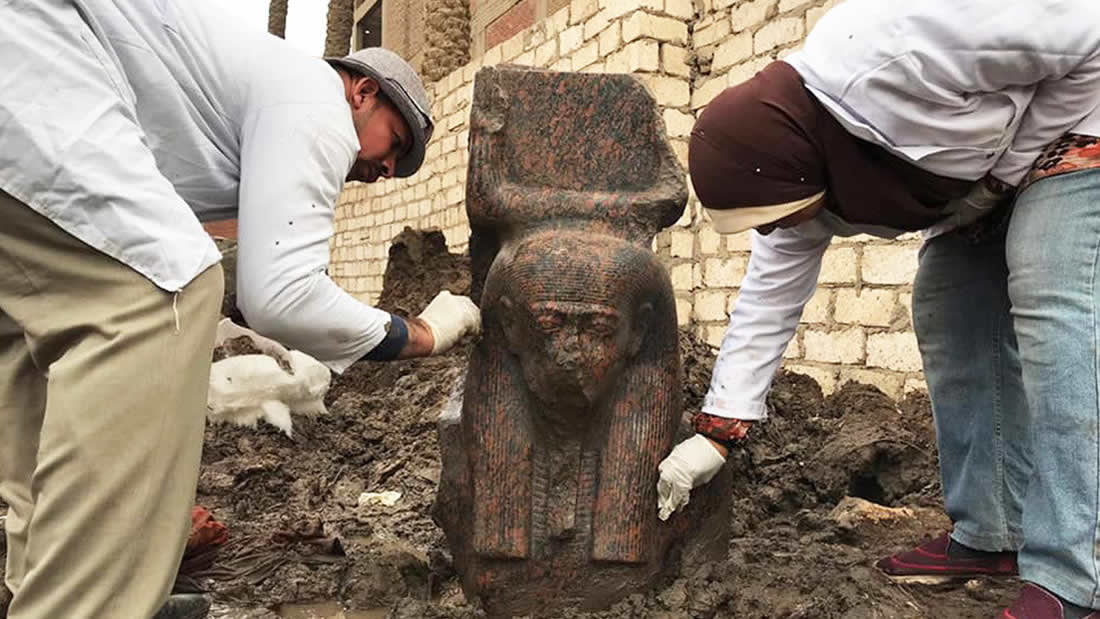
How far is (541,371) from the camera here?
7.18ft

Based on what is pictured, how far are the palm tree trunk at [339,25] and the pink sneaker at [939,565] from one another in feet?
57.2

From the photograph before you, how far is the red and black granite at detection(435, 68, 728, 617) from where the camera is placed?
2.20 metres

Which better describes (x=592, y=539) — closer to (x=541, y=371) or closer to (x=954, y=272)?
(x=541, y=371)

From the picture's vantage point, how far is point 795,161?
1.93 meters

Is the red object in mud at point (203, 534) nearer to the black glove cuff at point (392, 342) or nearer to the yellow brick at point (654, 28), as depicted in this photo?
the black glove cuff at point (392, 342)

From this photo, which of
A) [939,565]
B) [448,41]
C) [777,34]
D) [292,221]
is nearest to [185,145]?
[292,221]

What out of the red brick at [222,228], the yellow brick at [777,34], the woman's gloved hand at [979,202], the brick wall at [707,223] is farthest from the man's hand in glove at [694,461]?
the yellow brick at [777,34]

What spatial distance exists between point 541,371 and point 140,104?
3.47 feet

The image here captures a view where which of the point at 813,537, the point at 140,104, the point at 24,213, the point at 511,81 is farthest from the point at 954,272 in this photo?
the point at 24,213

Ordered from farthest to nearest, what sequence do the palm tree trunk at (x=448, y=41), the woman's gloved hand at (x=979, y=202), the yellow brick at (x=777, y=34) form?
1. the palm tree trunk at (x=448, y=41)
2. the yellow brick at (x=777, y=34)
3. the woman's gloved hand at (x=979, y=202)

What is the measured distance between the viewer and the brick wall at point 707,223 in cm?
456

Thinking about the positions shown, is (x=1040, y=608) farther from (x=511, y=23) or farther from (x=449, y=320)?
(x=511, y=23)

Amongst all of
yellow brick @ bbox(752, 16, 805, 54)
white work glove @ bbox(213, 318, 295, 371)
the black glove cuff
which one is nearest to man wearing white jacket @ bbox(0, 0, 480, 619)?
the black glove cuff

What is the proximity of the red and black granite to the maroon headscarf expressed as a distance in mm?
355
